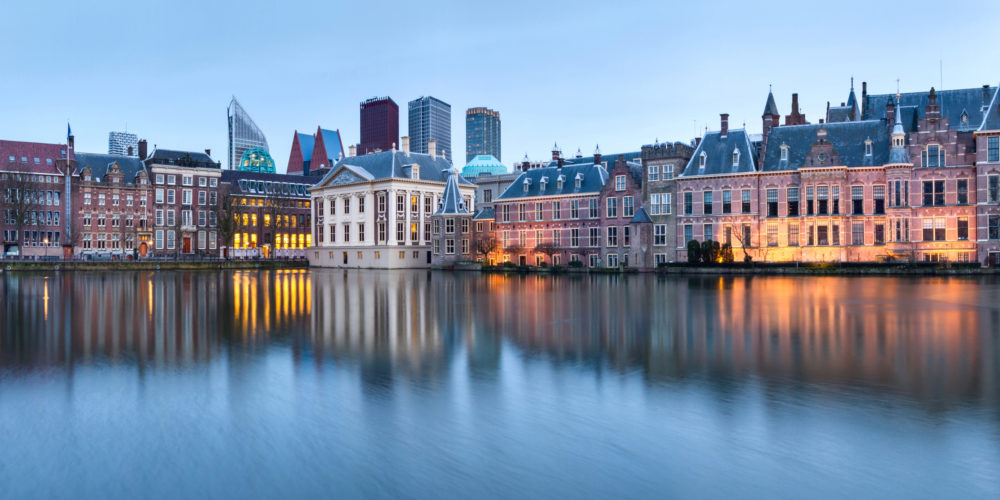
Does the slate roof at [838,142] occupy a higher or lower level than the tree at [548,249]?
higher

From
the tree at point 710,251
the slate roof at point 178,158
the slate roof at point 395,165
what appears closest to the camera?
the tree at point 710,251

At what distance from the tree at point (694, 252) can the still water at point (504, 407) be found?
36072 mm

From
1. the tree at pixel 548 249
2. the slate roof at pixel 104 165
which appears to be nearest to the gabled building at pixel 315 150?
the slate roof at pixel 104 165

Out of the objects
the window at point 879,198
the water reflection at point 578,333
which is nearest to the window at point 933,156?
the window at point 879,198

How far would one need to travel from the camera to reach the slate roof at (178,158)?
99062 millimetres

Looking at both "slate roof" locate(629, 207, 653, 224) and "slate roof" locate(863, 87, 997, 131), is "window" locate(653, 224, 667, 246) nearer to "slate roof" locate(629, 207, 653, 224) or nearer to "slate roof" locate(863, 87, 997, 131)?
"slate roof" locate(629, 207, 653, 224)

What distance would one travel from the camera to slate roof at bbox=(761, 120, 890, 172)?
198ft

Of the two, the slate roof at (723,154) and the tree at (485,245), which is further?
the tree at (485,245)

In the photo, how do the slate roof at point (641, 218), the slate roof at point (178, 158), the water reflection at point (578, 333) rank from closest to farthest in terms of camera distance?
the water reflection at point (578, 333), the slate roof at point (641, 218), the slate roof at point (178, 158)

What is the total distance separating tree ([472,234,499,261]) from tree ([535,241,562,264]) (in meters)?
5.32

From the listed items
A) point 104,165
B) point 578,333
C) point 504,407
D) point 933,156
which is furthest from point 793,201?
point 104,165

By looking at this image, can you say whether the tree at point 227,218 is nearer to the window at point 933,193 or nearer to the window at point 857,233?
the window at point 857,233

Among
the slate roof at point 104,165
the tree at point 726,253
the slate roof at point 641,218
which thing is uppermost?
the slate roof at point 104,165

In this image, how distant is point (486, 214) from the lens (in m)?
81.2
